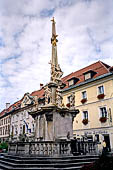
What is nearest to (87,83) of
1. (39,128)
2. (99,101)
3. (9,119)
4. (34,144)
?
(99,101)

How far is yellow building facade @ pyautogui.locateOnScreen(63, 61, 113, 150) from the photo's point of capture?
22.7 m

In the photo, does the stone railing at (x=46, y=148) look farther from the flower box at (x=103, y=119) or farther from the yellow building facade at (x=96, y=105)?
the flower box at (x=103, y=119)

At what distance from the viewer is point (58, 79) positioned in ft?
44.0

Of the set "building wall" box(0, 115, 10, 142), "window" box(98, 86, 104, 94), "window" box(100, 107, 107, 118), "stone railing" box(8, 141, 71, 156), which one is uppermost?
"window" box(98, 86, 104, 94)

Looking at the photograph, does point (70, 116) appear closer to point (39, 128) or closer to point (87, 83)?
point (39, 128)

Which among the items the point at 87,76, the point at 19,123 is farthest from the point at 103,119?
the point at 19,123

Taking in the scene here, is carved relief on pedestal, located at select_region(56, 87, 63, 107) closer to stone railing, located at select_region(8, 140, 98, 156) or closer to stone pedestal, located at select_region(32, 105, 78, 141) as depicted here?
stone pedestal, located at select_region(32, 105, 78, 141)

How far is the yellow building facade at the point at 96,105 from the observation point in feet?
74.4

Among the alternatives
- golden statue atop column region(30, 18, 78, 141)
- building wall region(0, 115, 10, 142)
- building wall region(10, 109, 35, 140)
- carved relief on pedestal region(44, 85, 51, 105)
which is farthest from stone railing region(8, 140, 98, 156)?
building wall region(0, 115, 10, 142)

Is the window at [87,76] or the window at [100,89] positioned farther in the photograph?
the window at [87,76]

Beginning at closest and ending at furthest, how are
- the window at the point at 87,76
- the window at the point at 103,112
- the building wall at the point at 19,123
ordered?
the window at the point at 103,112 < the window at the point at 87,76 < the building wall at the point at 19,123

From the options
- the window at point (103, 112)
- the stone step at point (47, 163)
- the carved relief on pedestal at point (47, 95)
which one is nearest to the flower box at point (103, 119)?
the window at point (103, 112)

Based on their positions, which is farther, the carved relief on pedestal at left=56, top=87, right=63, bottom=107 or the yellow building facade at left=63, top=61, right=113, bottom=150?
the yellow building facade at left=63, top=61, right=113, bottom=150

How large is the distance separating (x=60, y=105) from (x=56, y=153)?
4161mm
